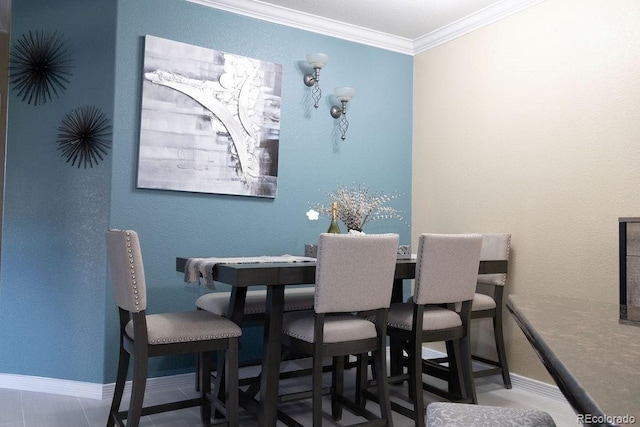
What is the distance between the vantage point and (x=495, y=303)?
3.48 metres

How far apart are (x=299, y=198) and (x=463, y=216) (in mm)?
1285

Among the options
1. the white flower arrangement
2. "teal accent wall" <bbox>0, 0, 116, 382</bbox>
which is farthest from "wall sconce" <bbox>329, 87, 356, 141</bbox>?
"teal accent wall" <bbox>0, 0, 116, 382</bbox>

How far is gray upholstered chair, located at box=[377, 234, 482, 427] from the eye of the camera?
272cm

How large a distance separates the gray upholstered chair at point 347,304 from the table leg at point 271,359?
0.08 metres

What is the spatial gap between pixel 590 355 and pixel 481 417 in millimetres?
399

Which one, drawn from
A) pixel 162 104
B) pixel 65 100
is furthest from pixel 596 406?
pixel 65 100

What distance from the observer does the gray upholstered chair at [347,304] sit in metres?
2.38

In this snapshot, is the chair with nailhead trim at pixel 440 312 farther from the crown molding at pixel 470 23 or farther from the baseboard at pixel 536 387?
the crown molding at pixel 470 23

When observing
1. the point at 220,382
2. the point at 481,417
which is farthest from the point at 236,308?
the point at 481,417

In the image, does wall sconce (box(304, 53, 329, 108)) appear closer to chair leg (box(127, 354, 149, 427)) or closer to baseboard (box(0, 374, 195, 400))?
baseboard (box(0, 374, 195, 400))

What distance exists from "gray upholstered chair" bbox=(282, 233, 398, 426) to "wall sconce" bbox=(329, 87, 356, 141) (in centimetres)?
183

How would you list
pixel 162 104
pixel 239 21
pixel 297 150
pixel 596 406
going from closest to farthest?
pixel 596 406
pixel 162 104
pixel 239 21
pixel 297 150

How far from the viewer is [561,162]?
10.9ft

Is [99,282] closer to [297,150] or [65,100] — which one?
[65,100]
